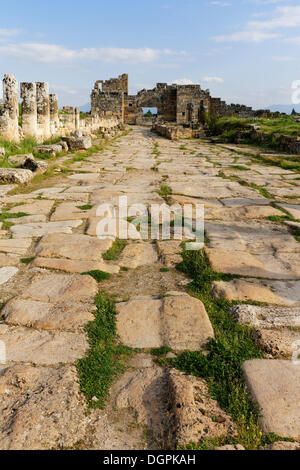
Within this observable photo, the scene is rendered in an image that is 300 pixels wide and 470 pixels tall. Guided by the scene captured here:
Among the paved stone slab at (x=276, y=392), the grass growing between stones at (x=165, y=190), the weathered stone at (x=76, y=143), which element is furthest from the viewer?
the weathered stone at (x=76, y=143)

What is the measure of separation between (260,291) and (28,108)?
931 cm

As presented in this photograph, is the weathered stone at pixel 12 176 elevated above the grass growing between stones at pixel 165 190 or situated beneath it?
elevated above

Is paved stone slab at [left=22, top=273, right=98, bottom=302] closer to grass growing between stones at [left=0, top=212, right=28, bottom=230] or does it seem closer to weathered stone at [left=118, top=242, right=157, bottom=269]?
weathered stone at [left=118, top=242, right=157, bottom=269]

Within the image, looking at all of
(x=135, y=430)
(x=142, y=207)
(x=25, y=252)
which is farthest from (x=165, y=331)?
(x=142, y=207)

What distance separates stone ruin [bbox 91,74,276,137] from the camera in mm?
34938

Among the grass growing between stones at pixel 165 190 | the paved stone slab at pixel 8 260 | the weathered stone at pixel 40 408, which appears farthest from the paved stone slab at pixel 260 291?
the grass growing between stones at pixel 165 190

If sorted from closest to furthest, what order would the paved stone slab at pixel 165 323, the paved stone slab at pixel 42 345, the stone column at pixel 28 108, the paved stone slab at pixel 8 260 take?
the paved stone slab at pixel 42 345 < the paved stone slab at pixel 165 323 < the paved stone slab at pixel 8 260 < the stone column at pixel 28 108

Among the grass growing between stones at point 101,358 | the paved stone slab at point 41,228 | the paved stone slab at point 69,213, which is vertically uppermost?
the paved stone slab at point 69,213

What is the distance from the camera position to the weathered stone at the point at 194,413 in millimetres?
1468

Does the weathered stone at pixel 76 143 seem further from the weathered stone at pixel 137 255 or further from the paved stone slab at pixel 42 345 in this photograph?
the paved stone slab at pixel 42 345

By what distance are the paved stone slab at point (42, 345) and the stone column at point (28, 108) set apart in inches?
357

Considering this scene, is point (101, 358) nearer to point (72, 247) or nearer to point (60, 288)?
point (60, 288)

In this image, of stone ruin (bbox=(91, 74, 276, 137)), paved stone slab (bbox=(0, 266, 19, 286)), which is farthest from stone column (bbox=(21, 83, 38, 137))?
stone ruin (bbox=(91, 74, 276, 137))
